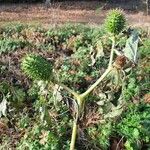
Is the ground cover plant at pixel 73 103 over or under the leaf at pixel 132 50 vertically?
under

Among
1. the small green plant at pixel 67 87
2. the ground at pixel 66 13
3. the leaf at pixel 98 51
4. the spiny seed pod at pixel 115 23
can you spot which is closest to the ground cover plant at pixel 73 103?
the leaf at pixel 98 51

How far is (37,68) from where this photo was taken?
3529 millimetres

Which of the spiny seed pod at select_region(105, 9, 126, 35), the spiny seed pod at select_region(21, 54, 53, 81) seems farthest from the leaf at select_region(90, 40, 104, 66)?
the spiny seed pod at select_region(21, 54, 53, 81)

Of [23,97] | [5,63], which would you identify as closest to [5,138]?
[23,97]

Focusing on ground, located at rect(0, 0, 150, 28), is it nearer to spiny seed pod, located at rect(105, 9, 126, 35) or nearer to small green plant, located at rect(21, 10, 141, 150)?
spiny seed pod, located at rect(105, 9, 126, 35)

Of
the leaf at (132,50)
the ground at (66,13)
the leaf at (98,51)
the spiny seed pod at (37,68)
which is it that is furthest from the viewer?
the ground at (66,13)

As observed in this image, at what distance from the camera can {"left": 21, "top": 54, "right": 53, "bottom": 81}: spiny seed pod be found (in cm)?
351

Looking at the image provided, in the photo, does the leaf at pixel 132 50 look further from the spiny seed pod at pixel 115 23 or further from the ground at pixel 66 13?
the ground at pixel 66 13

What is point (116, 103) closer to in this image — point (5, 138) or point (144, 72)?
point (144, 72)

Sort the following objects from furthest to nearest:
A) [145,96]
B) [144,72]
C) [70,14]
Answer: [70,14], [144,72], [145,96]

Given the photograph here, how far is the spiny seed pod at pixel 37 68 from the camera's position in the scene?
11.5 ft

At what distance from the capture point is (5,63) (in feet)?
21.5

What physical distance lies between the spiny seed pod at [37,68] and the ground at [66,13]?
5.57 m

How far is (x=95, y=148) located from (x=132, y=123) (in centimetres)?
42
